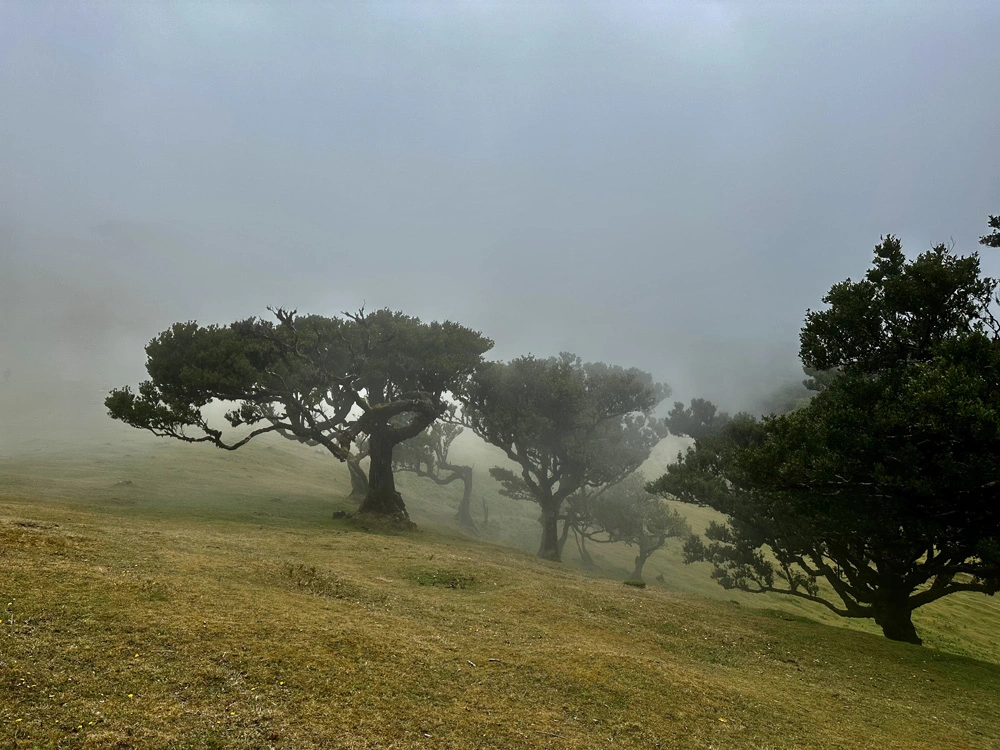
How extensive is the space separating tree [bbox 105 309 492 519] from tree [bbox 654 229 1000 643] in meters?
24.4

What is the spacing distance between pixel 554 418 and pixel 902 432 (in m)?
32.8

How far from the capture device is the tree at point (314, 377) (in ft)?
103

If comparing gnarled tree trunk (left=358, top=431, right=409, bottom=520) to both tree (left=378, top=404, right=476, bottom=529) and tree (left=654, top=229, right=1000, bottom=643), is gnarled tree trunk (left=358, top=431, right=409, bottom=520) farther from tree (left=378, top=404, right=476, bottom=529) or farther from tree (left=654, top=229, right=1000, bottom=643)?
tree (left=654, top=229, right=1000, bottom=643)

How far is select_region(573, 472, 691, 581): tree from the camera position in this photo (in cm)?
5228

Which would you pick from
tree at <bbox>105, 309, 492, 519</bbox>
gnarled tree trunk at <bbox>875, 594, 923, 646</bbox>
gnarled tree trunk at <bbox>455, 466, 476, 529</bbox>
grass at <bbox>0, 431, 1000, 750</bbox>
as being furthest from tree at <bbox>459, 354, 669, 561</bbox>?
gnarled tree trunk at <bbox>875, 594, 923, 646</bbox>

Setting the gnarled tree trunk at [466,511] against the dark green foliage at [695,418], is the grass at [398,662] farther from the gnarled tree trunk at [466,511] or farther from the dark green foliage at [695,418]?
the gnarled tree trunk at [466,511]

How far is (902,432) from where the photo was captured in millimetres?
13422

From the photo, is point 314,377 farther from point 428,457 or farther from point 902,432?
point 902,432

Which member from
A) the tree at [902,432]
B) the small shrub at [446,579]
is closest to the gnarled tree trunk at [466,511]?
the small shrub at [446,579]

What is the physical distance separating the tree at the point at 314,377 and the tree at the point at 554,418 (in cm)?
504

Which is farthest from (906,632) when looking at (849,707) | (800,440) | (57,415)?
(57,415)

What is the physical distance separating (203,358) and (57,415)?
130m

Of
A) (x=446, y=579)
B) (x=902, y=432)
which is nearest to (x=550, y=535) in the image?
(x=446, y=579)

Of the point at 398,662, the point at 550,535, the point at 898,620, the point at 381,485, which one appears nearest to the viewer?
the point at 398,662
